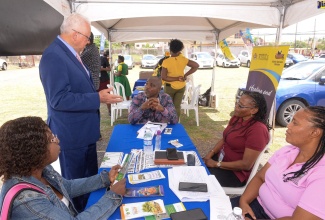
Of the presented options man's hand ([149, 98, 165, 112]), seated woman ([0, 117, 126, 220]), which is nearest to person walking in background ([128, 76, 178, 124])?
man's hand ([149, 98, 165, 112])

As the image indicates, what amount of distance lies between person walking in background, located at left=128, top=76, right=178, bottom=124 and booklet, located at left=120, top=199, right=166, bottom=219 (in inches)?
60.3

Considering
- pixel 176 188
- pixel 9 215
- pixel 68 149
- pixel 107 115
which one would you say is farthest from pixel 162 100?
pixel 107 115

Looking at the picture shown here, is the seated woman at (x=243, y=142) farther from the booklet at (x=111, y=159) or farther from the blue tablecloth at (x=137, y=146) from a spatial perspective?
the booklet at (x=111, y=159)

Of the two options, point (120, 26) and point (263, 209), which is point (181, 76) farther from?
point (263, 209)

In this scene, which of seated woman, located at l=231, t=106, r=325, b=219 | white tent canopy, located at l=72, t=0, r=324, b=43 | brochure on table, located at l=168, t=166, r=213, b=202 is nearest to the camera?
seated woman, located at l=231, t=106, r=325, b=219

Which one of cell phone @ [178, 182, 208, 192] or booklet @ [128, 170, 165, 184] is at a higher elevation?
cell phone @ [178, 182, 208, 192]

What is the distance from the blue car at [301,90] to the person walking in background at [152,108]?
3492 millimetres

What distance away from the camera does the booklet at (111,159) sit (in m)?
1.81

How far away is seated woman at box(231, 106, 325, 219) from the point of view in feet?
4.15

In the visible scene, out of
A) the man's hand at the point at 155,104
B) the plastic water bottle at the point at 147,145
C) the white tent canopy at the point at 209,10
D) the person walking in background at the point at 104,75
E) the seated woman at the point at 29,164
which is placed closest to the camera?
the seated woman at the point at 29,164

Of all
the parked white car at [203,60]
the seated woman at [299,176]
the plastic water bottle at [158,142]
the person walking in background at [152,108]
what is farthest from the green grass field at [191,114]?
the parked white car at [203,60]

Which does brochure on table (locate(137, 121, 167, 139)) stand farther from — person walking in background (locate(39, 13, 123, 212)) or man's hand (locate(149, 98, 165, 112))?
person walking in background (locate(39, 13, 123, 212))

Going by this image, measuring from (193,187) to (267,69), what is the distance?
3.04 meters

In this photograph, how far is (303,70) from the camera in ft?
18.2
